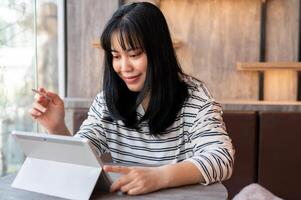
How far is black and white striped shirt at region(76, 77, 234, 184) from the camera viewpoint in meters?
1.00

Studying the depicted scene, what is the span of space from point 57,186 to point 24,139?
Answer: 121 mm

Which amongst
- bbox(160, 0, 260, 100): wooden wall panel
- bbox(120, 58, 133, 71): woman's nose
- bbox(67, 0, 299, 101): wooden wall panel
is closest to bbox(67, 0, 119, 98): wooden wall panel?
bbox(67, 0, 299, 101): wooden wall panel

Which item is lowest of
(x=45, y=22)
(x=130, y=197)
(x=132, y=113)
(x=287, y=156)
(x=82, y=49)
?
(x=287, y=156)

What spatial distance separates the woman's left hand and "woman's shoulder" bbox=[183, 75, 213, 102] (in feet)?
1.09

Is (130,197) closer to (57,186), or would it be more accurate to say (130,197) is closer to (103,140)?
(57,186)

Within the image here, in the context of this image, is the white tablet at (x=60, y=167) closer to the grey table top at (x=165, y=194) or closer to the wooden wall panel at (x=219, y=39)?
the grey table top at (x=165, y=194)

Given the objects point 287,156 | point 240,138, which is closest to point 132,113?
point 240,138

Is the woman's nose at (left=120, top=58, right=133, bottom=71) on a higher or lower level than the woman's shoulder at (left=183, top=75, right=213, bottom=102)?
higher

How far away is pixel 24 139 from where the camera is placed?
882 mm

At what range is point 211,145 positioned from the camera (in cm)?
99

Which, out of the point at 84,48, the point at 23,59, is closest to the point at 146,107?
the point at 84,48

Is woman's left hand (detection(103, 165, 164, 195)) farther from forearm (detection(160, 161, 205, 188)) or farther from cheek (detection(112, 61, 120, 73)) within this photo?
cheek (detection(112, 61, 120, 73))

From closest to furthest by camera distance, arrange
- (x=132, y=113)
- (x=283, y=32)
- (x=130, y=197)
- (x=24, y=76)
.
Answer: (x=130, y=197) → (x=132, y=113) → (x=283, y=32) → (x=24, y=76)

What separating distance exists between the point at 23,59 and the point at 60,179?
1.66 meters
